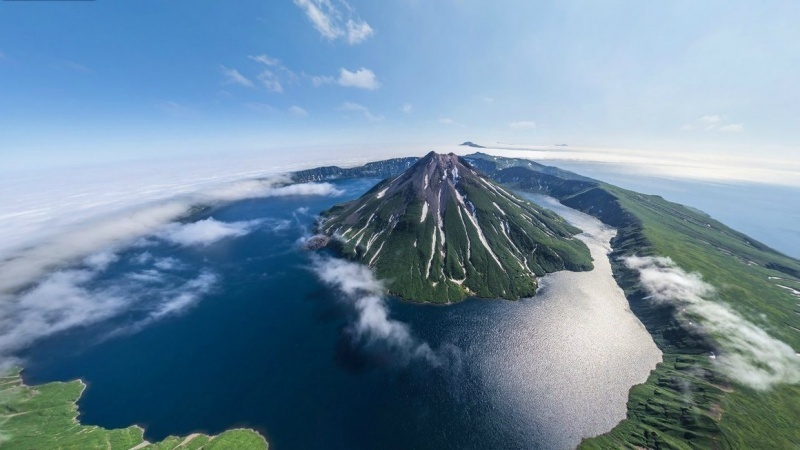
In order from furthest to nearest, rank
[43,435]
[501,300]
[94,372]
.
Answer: [501,300] < [94,372] < [43,435]

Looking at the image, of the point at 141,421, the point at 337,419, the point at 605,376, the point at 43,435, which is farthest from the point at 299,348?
the point at 605,376

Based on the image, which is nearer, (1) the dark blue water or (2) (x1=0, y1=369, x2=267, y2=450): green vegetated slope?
(2) (x1=0, y1=369, x2=267, y2=450): green vegetated slope

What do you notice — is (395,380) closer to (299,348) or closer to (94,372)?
(299,348)

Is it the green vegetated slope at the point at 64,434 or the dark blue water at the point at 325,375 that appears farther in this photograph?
the dark blue water at the point at 325,375
